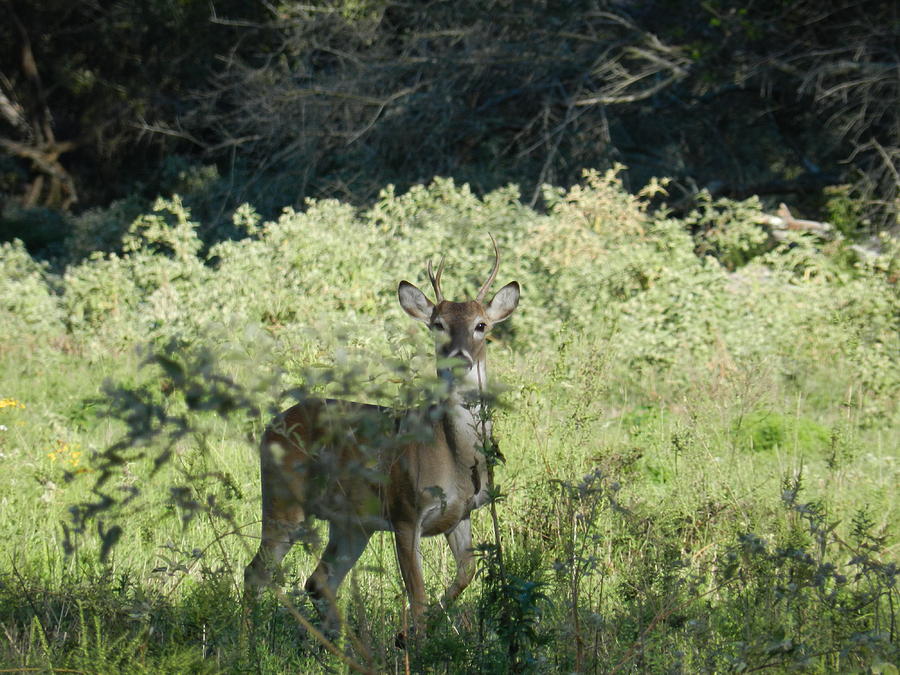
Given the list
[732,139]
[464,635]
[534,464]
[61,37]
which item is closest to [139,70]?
[61,37]

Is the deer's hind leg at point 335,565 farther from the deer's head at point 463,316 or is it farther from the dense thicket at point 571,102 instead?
the dense thicket at point 571,102

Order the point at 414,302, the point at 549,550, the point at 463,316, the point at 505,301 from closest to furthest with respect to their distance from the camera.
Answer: the point at 549,550 → the point at 463,316 → the point at 414,302 → the point at 505,301

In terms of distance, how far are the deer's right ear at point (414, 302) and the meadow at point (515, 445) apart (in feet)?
2.20

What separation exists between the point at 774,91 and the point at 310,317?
920cm

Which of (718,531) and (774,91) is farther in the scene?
(774,91)

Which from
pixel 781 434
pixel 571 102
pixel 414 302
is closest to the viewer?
pixel 414 302

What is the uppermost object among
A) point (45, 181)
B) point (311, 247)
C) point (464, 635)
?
point (45, 181)

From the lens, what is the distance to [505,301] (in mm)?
5801

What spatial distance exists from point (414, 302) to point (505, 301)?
0.47 meters

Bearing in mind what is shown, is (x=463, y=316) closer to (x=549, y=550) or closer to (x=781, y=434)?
(x=549, y=550)

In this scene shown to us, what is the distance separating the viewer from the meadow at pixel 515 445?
3305 mm

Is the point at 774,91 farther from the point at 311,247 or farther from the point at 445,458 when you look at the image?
the point at 445,458

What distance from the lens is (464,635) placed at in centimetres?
364

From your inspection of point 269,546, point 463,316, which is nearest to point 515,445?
point 463,316
